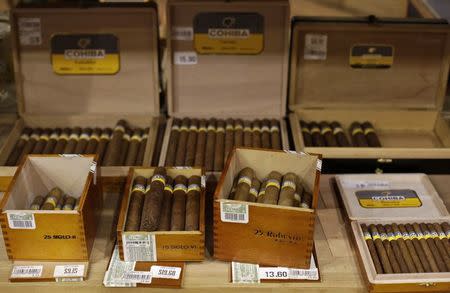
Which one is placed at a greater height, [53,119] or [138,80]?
[138,80]

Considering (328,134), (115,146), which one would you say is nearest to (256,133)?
(328,134)

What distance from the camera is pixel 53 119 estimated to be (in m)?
2.22

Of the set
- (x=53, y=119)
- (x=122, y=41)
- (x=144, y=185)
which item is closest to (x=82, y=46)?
(x=122, y=41)

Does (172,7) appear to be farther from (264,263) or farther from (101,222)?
(264,263)

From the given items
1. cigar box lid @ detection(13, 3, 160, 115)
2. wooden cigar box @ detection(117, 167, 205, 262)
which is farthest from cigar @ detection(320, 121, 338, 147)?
wooden cigar box @ detection(117, 167, 205, 262)

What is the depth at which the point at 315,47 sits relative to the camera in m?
2.20

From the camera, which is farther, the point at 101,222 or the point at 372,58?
the point at 372,58

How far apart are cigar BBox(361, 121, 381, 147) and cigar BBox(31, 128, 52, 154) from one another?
124 centimetres

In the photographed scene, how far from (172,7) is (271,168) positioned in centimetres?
80

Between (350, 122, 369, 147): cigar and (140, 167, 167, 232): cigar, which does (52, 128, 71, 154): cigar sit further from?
(350, 122, 369, 147): cigar

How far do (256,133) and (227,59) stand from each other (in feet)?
1.04

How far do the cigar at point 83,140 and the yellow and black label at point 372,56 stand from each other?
1.09 meters

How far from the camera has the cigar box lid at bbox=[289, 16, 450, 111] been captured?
2.16 metres

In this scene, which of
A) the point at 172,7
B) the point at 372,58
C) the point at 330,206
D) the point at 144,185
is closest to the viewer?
the point at 144,185
